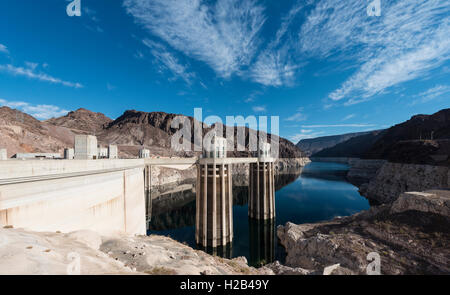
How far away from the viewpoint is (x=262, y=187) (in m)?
30.0

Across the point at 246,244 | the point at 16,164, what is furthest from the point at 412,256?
the point at 16,164

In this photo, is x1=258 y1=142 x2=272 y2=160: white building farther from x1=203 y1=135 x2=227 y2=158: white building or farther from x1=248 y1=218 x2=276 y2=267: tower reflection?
x1=203 y1=135 x2=227 y2=158: white building

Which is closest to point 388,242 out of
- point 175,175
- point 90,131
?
point 175,175

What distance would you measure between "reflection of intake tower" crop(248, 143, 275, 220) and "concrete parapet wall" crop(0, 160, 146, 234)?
819 inches

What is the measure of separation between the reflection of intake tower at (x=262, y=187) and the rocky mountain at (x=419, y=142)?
31.5 meters

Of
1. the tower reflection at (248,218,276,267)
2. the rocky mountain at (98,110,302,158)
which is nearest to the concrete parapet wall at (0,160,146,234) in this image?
the tower reflection at (248,218,276,267)

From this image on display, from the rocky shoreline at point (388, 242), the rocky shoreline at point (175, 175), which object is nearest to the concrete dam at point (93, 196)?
the rocky shoreline at point (388, 242)

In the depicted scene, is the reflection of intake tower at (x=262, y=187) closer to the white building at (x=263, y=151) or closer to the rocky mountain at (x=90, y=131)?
the white building at (x=263, y=151)

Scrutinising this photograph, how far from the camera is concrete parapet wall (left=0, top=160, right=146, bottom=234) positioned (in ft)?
22.4

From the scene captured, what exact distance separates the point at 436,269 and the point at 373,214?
849cm

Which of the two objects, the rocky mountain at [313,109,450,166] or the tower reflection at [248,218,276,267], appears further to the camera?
the rocky mountain at [313,109,450,166]

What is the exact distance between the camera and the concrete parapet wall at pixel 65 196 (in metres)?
6.83

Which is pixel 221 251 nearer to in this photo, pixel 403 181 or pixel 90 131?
pixel 403 181
